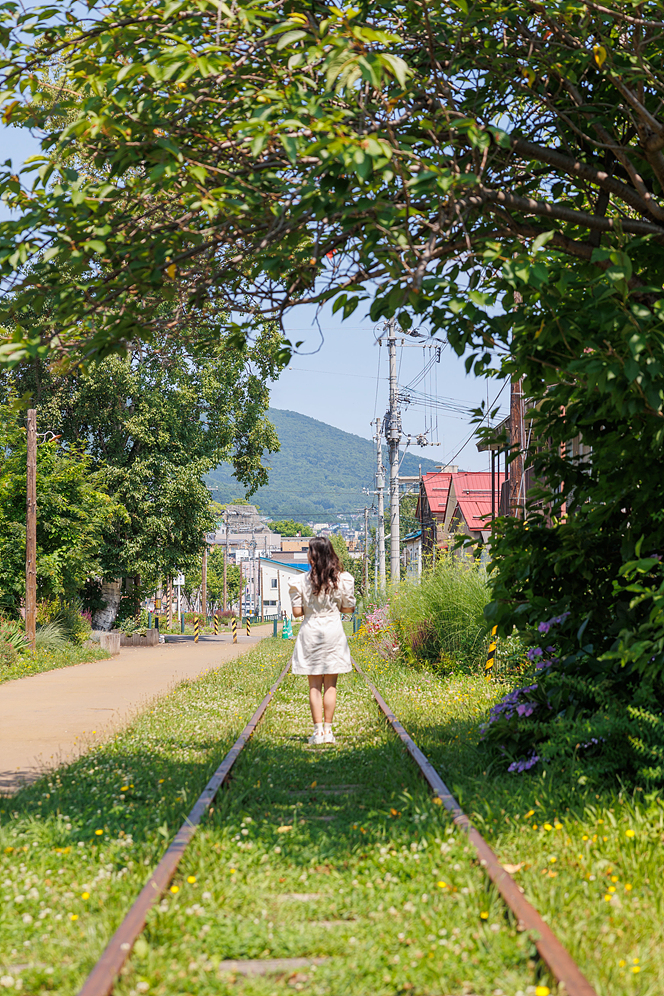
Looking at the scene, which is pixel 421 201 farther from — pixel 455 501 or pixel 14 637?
pixel 455 501

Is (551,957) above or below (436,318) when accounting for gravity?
below

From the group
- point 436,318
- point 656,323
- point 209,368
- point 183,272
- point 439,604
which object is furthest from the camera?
point 209,368

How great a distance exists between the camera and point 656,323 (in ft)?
15.8


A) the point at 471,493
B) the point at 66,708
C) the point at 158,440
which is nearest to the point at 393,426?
the point at 471,493

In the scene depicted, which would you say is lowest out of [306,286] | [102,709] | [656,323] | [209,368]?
[102,709]

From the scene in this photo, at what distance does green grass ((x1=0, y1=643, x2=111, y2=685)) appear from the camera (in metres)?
20.3

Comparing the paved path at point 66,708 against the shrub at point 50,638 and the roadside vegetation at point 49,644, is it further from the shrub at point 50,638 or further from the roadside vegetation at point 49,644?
the shrub at point 50,638

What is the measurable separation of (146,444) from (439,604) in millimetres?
23000

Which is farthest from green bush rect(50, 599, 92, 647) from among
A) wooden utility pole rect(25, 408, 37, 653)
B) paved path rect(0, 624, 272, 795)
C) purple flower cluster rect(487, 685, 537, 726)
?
purple flower cluster rect(487, 685, 537, 726)

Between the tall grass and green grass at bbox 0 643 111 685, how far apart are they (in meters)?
8.75

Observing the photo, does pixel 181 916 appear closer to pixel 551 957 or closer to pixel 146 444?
pixel 551 957

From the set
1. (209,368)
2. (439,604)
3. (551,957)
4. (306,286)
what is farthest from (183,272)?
(209,368)

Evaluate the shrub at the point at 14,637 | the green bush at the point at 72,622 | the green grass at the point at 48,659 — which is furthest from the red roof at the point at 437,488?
the shrub at the point at 14,637

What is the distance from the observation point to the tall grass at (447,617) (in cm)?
1495
